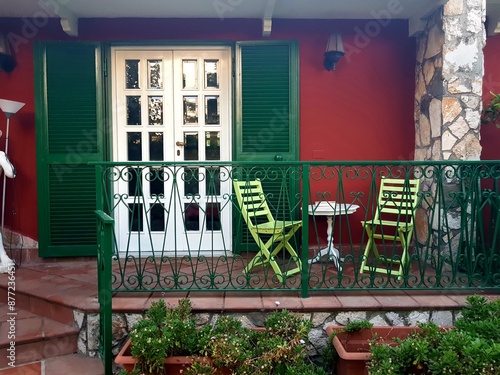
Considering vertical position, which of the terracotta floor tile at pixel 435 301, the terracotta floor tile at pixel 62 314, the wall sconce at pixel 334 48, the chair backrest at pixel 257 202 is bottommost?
the terracotta floor tile at pixel 62 314

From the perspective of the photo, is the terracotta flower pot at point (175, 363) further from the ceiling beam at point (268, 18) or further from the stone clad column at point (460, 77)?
the ceiling beam at point (268, 18)

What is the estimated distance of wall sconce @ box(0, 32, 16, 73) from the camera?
3.97m

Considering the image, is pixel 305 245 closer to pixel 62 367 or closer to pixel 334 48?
pixel 62 367

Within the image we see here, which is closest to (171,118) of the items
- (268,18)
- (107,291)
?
(268,18)

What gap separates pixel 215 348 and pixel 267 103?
256 cm

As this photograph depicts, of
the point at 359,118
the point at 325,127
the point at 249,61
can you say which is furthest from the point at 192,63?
the point at 359,118

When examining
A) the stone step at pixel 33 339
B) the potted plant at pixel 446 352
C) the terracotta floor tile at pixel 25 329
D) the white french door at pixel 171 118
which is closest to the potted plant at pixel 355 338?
the potted plant at pixel 446 352

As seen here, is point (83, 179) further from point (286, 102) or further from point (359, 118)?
point (359, 118)

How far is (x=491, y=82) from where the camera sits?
429 centimetres

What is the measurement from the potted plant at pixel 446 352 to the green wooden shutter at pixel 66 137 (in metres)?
3.02

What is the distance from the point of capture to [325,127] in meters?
4.32

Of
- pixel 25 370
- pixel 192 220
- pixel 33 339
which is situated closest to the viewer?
pixel 25 370

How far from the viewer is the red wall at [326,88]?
4.19 m

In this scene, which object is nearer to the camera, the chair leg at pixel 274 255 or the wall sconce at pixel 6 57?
the chair leg at pixel 274 255
